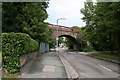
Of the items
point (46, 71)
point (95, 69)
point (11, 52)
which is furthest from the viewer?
point (95, 69)

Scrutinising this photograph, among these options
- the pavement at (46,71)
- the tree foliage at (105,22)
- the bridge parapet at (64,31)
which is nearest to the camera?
the pavement at (46,71)

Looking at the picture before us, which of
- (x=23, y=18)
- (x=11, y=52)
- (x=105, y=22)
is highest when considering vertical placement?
(x=23, y=18)

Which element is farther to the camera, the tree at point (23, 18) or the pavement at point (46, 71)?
the tree at point (23, 18)

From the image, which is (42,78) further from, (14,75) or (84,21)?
(84,21)

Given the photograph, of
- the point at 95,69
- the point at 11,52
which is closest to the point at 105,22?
the point at 95,69

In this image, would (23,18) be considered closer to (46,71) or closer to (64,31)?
(46,71)

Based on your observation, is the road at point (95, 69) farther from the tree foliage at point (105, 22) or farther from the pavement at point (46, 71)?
the tree foliage at point (105, 22)

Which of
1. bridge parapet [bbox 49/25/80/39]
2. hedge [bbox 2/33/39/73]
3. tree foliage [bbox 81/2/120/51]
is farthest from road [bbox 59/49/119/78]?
bridge parapet [bbox 49/25/80/39]

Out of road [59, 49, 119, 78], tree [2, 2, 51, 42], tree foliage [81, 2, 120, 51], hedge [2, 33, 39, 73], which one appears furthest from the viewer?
tree [2, 2, 51, 42]

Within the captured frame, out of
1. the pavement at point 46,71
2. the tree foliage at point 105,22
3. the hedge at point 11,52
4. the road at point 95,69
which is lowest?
the road at point 95,69

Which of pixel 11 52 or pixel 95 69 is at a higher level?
pixel 11 52

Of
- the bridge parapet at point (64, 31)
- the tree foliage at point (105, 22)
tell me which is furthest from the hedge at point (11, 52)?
the bridge parapet at point (64, 31)

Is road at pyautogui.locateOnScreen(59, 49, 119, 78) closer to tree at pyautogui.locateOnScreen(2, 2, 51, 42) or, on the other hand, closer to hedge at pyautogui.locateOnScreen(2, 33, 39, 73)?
hedge at pyautogui.locateOnScreen(2, 33, 39, 73)

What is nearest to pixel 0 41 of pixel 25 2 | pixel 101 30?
pixel 25 2
